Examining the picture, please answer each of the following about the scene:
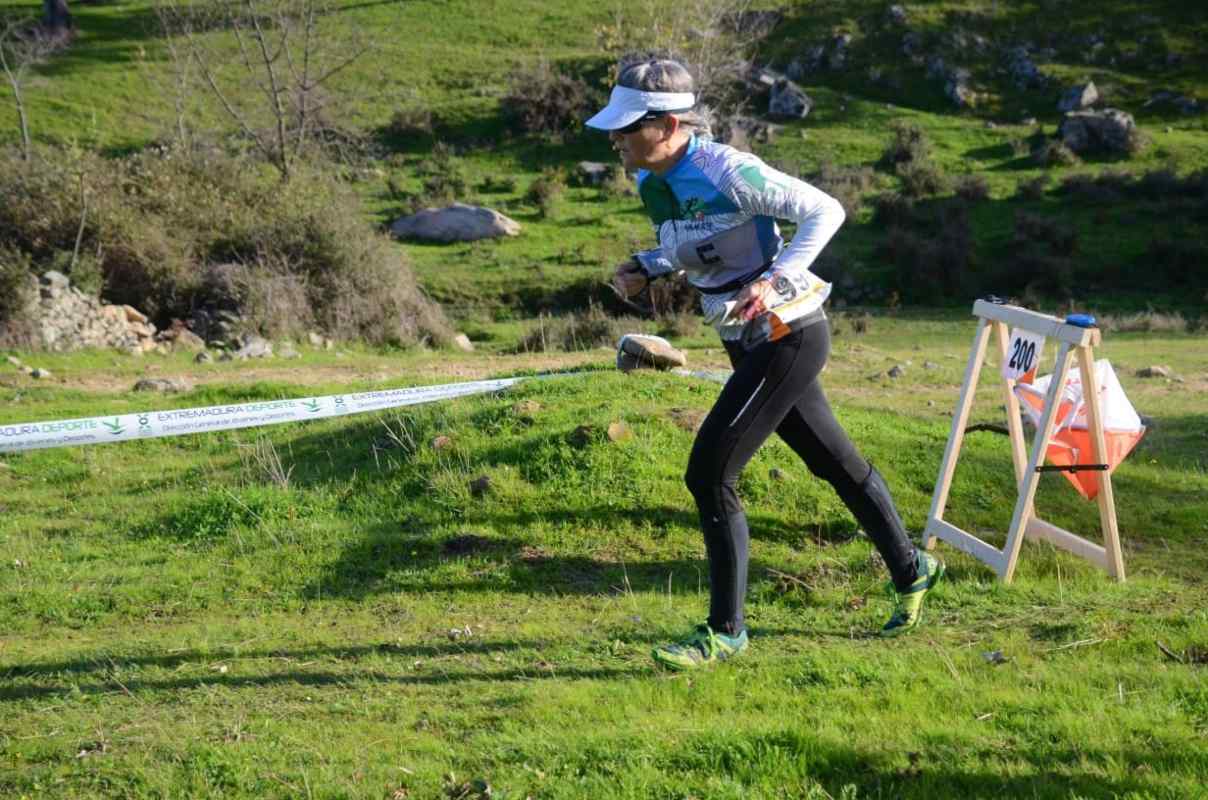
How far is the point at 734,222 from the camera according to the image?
4441 mm

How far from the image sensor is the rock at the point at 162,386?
1247cm

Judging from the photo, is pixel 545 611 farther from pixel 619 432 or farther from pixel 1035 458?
pixel 1035 458

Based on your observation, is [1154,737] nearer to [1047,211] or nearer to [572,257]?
[572,257]

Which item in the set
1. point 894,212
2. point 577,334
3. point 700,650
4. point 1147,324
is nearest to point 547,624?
Answer: point 700,650

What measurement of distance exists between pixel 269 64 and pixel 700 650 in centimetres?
2576

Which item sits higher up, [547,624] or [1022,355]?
[1022,355]

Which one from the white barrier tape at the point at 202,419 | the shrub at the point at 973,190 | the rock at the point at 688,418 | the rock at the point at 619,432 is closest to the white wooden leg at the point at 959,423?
the rock at the point at 688,418

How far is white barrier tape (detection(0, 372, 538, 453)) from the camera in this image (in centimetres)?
704

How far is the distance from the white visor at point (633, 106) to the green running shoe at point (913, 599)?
208cm

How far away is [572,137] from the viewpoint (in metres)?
36.6

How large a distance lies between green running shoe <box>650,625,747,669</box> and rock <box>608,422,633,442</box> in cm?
288

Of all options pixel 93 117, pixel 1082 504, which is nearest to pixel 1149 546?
pixel 1082 504

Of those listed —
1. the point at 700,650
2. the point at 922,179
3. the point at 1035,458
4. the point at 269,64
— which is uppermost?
the point at 1035,458

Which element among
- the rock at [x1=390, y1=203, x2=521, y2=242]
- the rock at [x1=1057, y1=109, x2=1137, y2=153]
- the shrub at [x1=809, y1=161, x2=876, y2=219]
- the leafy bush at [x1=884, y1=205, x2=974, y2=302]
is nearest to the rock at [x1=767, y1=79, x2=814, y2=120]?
the shrub at [x1=809, y1=161, x2=876, y2=219]
